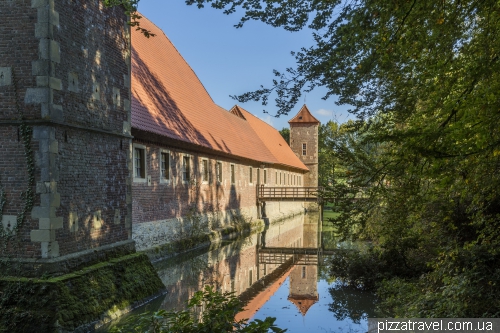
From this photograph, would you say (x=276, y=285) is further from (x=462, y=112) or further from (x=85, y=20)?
(x=462, y=112)

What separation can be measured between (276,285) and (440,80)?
765 cm

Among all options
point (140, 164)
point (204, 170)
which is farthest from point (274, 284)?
point (204, 170)

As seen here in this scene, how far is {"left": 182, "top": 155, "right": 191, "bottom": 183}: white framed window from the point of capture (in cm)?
1762

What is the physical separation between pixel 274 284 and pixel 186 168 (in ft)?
23.3

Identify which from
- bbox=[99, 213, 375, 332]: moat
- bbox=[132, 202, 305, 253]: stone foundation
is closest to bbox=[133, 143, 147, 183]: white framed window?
bbox=[132, 202, 305, 253]: stone foundation

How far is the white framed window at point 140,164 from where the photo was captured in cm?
1416

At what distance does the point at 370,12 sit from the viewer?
16.0ft

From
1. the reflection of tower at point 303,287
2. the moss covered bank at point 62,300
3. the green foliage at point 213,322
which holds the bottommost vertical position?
the reflection of tower at point 303,287

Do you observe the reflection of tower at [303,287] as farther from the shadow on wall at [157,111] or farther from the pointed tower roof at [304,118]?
the pointed tower roof at [304,118]

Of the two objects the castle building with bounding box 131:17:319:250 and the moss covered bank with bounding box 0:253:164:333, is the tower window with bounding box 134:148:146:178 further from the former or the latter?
the moss covered bank with bounding box 0:253:164:333

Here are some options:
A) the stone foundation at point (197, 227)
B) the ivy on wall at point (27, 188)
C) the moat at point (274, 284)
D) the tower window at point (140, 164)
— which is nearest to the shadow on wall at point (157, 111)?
the tower window at point (140, 164)

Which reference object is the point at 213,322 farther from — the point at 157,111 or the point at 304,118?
the point at 304,118

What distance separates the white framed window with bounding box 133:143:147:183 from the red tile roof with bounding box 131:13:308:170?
26.5 inches

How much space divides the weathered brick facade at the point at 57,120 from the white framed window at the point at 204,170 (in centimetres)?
1007
